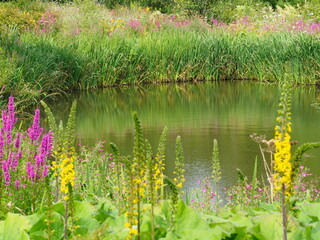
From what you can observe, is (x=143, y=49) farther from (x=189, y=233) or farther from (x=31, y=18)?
(x=189, y=233)

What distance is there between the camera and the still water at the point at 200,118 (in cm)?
837

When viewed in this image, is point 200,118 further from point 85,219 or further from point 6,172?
point 85,219

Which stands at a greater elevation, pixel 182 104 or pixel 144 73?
pixel 144 73

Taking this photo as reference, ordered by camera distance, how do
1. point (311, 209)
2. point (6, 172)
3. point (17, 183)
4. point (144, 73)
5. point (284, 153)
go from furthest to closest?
point (144, 73)
point (17, 183)
point (6, 172)
point (311, 209)
point (284, 153)

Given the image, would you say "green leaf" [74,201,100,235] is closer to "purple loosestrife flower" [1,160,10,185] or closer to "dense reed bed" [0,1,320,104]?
"purple loosestrife flower" [1,160,10,185]

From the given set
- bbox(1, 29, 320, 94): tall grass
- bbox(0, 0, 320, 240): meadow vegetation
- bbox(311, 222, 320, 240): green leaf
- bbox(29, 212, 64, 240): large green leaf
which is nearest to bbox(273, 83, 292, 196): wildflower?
bbox(0, 0, 320, 240): meadow vegetation

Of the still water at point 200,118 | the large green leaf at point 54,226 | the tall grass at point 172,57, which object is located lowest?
the still water at point 200,118

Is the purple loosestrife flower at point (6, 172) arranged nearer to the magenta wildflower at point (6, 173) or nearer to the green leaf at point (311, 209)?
the magenta wildflower at point (6, 173)

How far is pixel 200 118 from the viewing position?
39.2 ft

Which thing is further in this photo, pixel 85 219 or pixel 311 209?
pixel 311 209

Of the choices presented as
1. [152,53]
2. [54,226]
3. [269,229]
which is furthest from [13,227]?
[152,53]

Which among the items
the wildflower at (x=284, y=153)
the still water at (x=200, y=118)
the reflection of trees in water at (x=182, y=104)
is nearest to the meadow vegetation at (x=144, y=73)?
the wildflower at (x=284, y=153)

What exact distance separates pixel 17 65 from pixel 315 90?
756 cm

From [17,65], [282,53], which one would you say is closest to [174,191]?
[17,65]
